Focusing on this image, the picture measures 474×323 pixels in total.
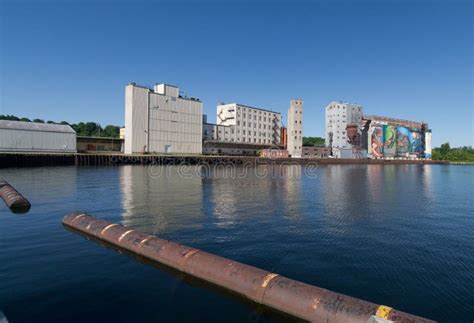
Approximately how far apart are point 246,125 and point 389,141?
8660 centimetres

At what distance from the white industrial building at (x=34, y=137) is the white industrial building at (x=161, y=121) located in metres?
16.3

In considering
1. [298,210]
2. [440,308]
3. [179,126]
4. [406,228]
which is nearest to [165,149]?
[179,126]

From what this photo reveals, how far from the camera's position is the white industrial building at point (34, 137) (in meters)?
76.9

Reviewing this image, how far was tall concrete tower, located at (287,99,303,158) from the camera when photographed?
140 m

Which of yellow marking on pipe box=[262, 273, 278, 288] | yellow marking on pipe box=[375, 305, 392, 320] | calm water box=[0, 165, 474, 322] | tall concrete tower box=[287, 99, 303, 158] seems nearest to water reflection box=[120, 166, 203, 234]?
calm water box=[0, 165, 474, 322]

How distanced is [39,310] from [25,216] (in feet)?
44.1

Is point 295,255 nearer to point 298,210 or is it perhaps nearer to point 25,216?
point 298,210

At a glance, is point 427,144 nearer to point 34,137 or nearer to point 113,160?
point 113,160

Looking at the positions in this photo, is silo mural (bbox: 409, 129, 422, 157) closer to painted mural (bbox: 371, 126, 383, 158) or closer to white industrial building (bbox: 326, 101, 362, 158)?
painted mural (bbox: 371, 126, 383, 158)

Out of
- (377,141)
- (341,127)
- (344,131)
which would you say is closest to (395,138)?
(377,141)

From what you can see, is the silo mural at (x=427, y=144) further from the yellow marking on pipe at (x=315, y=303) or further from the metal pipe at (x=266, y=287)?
the yellow marking on pipe at (x=315, y=303)

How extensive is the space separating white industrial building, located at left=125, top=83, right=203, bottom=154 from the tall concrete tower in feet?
157

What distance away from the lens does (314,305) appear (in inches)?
285

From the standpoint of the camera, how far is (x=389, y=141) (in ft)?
552
